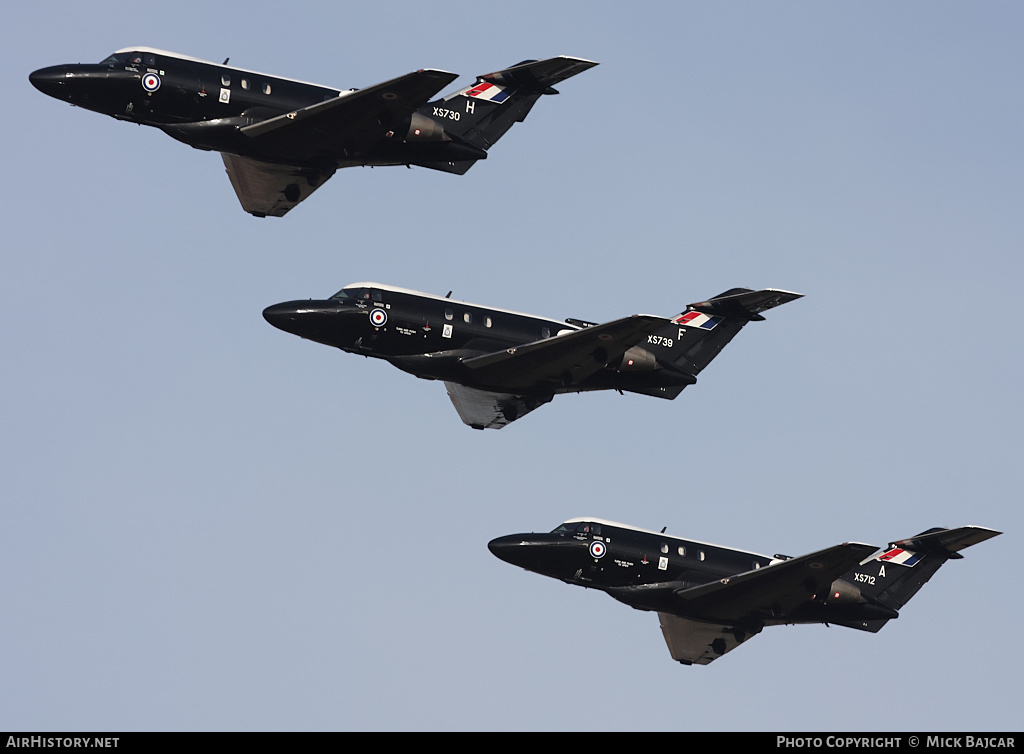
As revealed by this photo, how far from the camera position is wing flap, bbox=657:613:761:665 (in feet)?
248

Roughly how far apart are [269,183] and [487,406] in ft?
44.7

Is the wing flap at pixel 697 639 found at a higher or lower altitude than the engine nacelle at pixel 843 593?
lower

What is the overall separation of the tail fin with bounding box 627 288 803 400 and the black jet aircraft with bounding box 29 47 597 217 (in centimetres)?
1139

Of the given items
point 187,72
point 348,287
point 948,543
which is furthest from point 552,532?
point 187,72

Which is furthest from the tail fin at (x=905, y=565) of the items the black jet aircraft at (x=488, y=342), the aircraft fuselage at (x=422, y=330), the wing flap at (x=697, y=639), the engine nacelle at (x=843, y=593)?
the aircraft fuselage at (x=422, y=330)

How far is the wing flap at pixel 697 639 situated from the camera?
75562mm

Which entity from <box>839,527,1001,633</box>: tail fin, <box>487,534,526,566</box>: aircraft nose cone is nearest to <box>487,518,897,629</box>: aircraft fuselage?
<box>487,534,526,566</box>: aircraft nose cone

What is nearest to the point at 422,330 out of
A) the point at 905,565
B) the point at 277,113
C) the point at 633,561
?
the point at 277,113

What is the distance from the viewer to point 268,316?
7044cm

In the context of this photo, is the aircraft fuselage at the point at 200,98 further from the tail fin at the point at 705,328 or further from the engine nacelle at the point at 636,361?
the tail fin at the point at 705,328

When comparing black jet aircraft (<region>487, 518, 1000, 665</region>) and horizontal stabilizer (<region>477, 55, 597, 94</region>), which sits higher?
horizontal stabilizer (<region>477, 55, 597, 94</region>)

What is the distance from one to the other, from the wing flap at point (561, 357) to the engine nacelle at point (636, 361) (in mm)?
408

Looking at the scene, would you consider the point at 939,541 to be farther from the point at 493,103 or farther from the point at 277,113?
the point at 277,113

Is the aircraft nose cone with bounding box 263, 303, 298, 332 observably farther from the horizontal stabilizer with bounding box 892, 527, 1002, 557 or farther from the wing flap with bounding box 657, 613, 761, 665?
the horizontal stabilizer with bounding box 892, 527, 1002, 557
